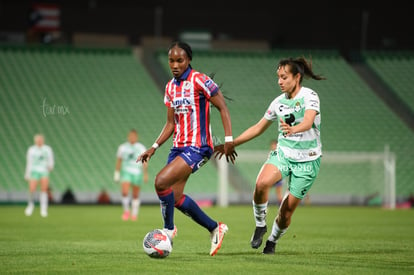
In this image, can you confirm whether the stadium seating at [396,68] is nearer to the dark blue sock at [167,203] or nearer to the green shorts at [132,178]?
the green shorts at [132,178]

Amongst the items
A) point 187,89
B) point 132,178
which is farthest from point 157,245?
point 132,178

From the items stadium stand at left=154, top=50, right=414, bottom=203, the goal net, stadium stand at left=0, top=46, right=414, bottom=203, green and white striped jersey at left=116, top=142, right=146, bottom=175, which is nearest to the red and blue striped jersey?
green and white striped jersey at left=116, top=142, right=146, bottom=175

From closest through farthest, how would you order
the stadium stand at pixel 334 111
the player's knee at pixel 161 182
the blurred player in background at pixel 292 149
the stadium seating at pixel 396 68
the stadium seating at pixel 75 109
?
the player's knee at pixel 161 182 → the blurred player in background at pixel 292 149 → the stadium seating at pixel 75 109 → the stadium stand at pixel 334 111 → the stadium seating at pixel 396 68

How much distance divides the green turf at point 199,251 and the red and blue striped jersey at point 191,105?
4.65 ft

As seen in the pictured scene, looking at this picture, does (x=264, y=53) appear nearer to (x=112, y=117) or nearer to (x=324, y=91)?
(x=324, y=91)

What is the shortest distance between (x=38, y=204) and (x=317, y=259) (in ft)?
60.8

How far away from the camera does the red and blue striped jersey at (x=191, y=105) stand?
28.8ft

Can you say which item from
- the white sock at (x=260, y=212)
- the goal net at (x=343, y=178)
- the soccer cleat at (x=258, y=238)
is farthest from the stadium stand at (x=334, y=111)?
the white sock at (x=260, y=212)

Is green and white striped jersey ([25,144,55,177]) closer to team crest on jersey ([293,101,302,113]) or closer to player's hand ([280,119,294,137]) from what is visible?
team crest on jersey ([293,101,302,113])

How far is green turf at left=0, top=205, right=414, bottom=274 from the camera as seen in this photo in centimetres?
765

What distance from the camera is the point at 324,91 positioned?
1251 inches

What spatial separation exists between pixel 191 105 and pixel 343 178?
790 inches

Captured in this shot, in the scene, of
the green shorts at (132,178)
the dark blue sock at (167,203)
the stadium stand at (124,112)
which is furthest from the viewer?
the stadium stand at (124,112)

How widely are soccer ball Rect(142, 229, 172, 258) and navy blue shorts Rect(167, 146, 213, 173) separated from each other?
87 cm
